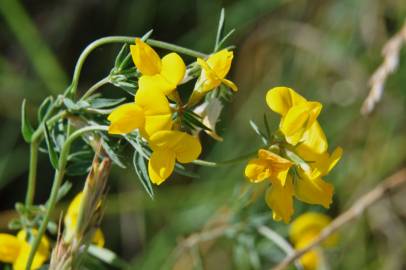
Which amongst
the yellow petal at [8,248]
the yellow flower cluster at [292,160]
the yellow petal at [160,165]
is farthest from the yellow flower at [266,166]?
the yellow petal at [8,248]

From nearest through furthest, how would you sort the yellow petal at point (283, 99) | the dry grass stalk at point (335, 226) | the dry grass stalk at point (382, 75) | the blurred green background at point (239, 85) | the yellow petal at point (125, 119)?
the yellow petal at point (125, 119), the yellow petal at point (283, 99), the dry grass stalk at point (335, 226), the dry grass stalk at point (382, 75), the blurred green background at point (239, 85)

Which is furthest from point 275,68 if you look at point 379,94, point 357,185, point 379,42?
point 379,94

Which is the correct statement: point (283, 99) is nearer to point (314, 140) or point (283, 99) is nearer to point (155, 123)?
point (314, 140)

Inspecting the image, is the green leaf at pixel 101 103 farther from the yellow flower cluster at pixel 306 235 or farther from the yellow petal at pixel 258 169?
the yellow flower cluster at pixel 306 235

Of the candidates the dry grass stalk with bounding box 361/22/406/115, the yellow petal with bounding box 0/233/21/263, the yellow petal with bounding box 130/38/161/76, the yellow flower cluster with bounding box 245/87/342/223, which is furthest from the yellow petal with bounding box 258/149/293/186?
the dry grass stalk with bounding box 361/22/406/115

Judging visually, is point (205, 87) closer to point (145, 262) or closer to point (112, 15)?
point (145, 262)

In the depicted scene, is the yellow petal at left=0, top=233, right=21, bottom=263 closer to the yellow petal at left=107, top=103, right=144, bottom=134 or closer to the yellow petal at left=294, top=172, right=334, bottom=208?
the yellow petal at left=107, top=103, right=144, bottom=134

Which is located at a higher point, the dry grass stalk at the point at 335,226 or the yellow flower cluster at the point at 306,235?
the dry grass stalk at the point at 335,226

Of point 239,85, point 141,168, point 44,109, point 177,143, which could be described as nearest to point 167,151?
point 177,143
